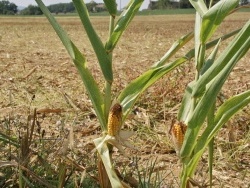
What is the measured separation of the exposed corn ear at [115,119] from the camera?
3.04ft

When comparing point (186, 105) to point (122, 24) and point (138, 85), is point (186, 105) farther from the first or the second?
point (122, 24)

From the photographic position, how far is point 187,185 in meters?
0.96

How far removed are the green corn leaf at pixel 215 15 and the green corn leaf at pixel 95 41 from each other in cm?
21

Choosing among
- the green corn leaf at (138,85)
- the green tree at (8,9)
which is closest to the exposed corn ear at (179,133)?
the green corn leaf at (138,85)

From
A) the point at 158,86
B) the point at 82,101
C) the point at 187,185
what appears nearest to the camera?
the point at 187,185

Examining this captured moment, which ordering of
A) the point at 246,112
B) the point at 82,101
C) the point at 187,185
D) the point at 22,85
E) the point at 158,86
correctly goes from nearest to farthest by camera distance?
the point at 187,185, the point at 246,112, the point at 82,101, the point at 158,86, the point at 22,85

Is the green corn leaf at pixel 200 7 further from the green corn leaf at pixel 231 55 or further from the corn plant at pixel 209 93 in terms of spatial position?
the green corn leaf at pixel 231 55

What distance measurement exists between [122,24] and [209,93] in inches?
10.7

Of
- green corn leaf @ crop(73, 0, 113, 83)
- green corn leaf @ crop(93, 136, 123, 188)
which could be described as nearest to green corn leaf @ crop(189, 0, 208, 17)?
green corn leaf @ crop(73, 0, 113, 83)

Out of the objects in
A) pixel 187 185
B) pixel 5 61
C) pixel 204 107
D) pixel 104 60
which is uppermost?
pixel 5 61

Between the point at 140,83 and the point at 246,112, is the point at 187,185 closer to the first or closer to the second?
the point at 140,83

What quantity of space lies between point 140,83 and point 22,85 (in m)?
1.72

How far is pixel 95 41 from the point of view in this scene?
3.17 ft

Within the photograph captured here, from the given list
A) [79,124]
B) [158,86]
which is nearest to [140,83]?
[79,124]
